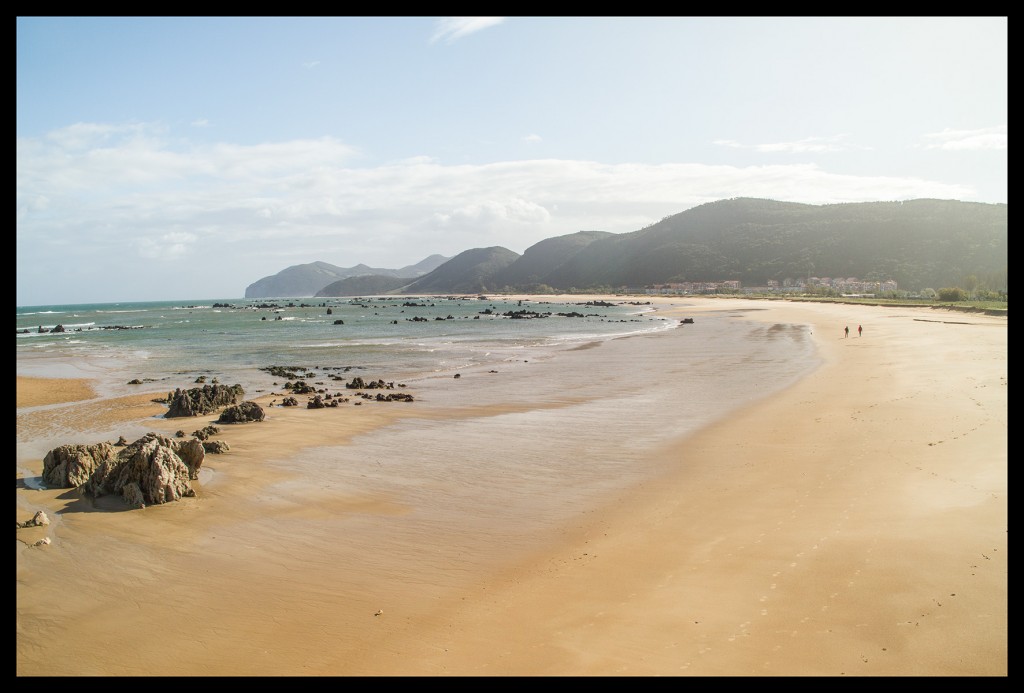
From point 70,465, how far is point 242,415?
575 cm

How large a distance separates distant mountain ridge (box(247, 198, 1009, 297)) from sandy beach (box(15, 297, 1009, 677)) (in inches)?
3461

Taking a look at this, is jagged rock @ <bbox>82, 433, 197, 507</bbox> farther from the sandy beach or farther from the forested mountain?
the forested mountain

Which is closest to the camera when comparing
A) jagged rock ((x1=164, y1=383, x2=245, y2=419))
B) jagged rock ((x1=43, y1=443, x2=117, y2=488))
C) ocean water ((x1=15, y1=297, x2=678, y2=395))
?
jagged rock ((x1=43, y1=443, x2=117, y2=488))

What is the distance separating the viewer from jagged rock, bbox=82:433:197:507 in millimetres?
9328

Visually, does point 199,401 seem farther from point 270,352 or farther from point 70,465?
point 270,352

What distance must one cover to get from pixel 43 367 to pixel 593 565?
35.6m

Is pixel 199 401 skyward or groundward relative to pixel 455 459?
skyward

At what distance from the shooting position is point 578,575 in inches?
266

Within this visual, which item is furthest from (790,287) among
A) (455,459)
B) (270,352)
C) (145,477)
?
(145,477)

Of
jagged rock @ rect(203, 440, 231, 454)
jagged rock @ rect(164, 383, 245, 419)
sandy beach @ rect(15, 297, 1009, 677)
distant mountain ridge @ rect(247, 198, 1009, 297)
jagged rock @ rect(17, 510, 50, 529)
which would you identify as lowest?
sandy beach @ rect(15, 297, 1009, 677)

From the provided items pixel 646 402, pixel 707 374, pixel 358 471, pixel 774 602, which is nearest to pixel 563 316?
pixel 707 374

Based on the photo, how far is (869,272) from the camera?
112438mm

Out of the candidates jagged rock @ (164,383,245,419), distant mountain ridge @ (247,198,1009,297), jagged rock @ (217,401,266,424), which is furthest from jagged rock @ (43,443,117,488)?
distant mountain ridge @ (247,198,1009,297)

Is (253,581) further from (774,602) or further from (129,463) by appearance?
(774,602)
